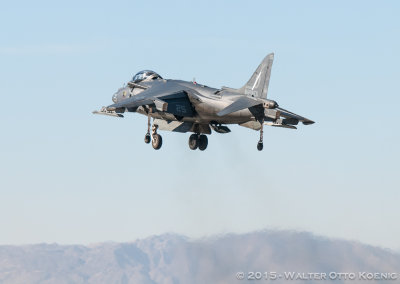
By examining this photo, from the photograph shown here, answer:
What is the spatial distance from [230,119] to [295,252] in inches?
686

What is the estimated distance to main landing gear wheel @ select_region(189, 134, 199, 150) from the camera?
6044 cm

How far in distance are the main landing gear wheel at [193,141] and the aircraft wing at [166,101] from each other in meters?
3.81

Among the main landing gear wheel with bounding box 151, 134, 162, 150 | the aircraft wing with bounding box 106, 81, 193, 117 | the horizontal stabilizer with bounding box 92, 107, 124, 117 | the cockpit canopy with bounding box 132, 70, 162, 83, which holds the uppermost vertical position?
the cockpit canopy with bounding box 132, 70, 162, 83

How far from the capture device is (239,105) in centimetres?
5250

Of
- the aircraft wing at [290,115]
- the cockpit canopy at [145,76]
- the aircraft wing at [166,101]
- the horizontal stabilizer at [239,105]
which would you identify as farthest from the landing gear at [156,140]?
the aircraft wing at [290,115]

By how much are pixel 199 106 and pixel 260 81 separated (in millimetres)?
4598

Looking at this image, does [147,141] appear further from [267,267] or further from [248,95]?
[267,267]

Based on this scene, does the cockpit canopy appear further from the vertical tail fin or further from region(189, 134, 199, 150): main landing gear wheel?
the vertical tail fin

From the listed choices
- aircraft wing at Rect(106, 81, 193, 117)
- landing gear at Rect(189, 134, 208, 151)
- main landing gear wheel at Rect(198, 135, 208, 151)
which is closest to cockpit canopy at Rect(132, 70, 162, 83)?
aircraft wing at Rect(106, 81, 193, 117)

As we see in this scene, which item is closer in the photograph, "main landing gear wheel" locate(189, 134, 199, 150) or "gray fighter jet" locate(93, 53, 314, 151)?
"gray fighter jet" locate(93, 53, 314, 151)

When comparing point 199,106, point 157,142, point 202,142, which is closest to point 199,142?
point 202,142

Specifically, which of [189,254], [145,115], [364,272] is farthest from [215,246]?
[145,115]

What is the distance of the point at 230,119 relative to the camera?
181ft

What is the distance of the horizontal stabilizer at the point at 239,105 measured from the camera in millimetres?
52250
